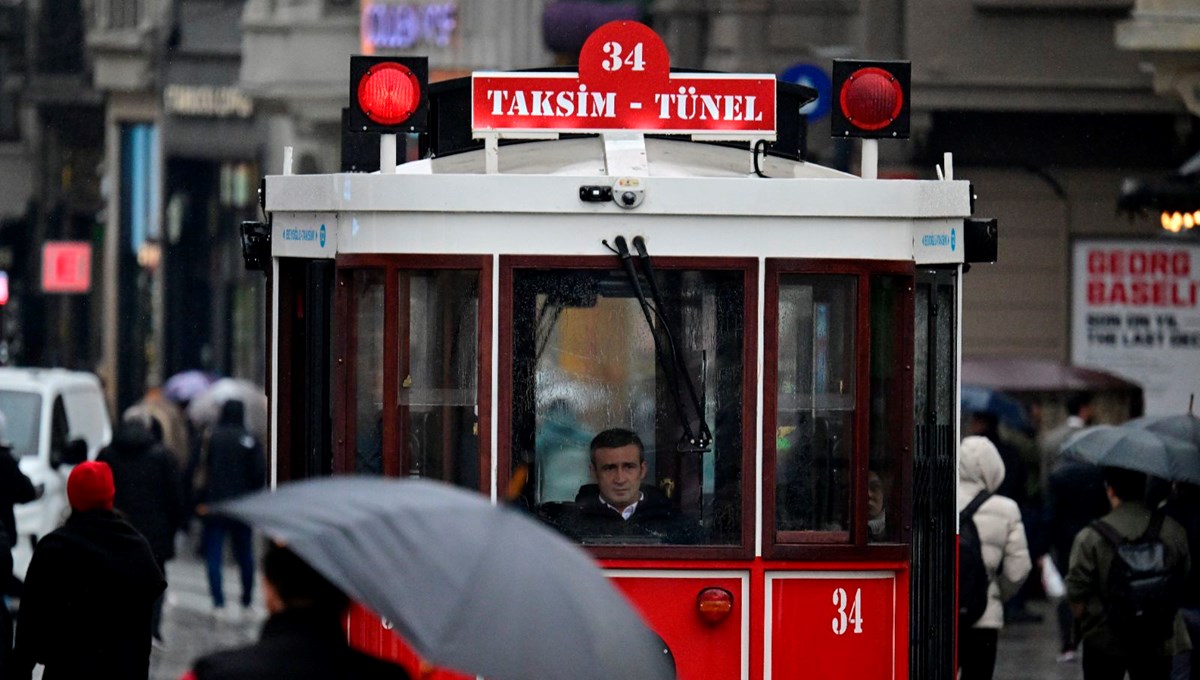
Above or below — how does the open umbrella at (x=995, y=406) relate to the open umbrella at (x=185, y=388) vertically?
above

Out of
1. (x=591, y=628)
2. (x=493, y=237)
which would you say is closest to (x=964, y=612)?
(x=493, y=237)

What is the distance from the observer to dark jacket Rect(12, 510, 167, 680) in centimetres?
904

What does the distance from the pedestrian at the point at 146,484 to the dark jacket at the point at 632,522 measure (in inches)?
286

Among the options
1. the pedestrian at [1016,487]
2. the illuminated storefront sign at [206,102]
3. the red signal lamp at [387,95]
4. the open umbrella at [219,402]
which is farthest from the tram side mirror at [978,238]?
the illuminated storefront sign at [206,102]

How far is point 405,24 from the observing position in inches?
1113

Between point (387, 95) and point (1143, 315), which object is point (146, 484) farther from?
point (1143, 315)

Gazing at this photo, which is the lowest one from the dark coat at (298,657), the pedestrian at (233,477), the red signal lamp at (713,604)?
the pedestrian at (233,477)

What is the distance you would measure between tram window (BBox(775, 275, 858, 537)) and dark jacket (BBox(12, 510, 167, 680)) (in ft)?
9.05

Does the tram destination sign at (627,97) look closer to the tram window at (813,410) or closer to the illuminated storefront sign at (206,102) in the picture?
the tram window at (813,410)

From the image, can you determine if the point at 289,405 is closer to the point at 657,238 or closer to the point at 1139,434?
the point at 657,238

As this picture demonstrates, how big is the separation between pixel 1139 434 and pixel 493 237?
155 inches

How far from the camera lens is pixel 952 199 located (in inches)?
316

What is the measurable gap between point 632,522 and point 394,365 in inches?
36.2

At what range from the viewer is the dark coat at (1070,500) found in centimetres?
1485
